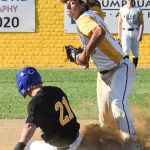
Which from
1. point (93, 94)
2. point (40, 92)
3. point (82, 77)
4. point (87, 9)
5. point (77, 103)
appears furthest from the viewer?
point (82, 77)

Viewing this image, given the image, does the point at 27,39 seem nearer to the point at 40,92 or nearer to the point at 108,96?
the point at 108,96

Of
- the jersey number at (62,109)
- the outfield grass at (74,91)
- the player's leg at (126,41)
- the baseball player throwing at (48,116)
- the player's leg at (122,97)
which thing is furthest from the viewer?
the player's leg at (126,41)

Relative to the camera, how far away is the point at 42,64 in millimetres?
17359

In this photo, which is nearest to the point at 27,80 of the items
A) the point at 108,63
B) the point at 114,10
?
the point at 108,63

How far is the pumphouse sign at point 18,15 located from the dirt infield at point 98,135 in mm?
9448

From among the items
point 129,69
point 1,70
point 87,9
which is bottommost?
point 1,70

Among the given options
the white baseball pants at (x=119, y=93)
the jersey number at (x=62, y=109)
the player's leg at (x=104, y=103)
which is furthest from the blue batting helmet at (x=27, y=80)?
the player's leg at (x=104, y=103)

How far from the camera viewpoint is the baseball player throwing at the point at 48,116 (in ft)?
16.8

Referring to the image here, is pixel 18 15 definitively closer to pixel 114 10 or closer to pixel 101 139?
pixel 114 10

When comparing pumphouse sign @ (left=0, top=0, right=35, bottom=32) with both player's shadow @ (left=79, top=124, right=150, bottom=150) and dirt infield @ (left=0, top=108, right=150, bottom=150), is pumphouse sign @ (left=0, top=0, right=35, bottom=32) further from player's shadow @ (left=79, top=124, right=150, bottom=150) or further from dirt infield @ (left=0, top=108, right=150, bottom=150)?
player's shadow @ (left=79, top=124, right=150, bottom=150)

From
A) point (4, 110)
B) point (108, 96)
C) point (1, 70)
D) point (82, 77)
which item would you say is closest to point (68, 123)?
point (108, 96)

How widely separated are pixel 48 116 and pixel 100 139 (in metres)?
1.63

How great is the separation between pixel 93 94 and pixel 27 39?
22.5 ft

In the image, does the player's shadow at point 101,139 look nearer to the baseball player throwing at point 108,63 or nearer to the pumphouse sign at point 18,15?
the baseball player throwing at point 108,63
